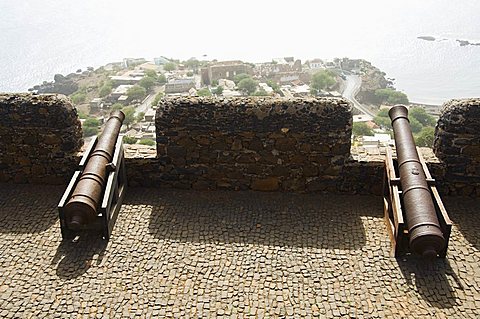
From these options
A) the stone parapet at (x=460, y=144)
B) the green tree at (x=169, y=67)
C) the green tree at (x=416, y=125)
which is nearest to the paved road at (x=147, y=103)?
the green tree at (x=169, y=67)

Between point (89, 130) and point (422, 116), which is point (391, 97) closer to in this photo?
point (422, 116)

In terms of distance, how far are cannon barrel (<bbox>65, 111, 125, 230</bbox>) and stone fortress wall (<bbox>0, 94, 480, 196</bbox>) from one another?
584 mm

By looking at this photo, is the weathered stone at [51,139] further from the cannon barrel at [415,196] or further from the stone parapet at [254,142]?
the cannon barrel at [415,196]

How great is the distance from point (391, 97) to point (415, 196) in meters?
6.37

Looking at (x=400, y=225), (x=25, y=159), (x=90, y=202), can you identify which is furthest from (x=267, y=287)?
(x=25, y=159)

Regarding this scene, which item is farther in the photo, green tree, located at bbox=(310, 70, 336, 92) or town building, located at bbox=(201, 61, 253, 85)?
town building, located at bbox=(201, 61, 253, 85)

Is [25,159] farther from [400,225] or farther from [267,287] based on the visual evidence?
[400,225]

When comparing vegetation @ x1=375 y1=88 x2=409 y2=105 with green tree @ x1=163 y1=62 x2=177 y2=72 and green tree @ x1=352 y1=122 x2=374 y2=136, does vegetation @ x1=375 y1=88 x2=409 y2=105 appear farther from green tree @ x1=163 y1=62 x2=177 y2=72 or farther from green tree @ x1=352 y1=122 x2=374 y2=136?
green tree @ x1=163 y1=62 x2=177 y2=72

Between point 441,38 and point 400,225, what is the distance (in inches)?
980

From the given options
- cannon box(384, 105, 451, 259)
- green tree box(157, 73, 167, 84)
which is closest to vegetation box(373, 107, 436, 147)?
cannon box(384, 105, 451, 259)

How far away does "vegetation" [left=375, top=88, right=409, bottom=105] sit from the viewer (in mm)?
10891

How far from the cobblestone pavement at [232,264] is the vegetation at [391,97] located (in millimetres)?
4634

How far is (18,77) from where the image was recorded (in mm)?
18188

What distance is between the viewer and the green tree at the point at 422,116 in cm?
905
